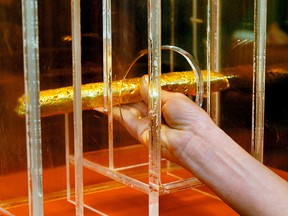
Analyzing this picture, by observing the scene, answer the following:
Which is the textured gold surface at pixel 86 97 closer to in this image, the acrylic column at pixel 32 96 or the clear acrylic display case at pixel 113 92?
the clear acrylic display case at pixel 113 92

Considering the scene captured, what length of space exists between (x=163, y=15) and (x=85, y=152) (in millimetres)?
385

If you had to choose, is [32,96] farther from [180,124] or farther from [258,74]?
[258,74]

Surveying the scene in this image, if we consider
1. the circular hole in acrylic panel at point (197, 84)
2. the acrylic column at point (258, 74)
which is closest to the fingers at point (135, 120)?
the circular hole in acrylic panel at point (197, 84)

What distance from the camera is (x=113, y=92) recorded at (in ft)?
3.26

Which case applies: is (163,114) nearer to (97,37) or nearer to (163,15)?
(97,37)

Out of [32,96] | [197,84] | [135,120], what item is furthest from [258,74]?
[32,96]

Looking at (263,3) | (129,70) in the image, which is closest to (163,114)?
(129,70)

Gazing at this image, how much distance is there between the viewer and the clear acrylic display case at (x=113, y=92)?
0.95 meters

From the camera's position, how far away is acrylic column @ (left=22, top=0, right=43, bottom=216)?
772 mm

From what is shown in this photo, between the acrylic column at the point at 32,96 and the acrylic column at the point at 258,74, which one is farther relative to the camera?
the acrylic column at the point at 258,74

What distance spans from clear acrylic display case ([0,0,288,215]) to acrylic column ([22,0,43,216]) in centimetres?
10

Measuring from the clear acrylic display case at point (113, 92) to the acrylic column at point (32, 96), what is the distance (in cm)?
10

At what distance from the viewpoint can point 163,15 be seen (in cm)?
139

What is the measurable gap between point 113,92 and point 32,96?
229 mm
